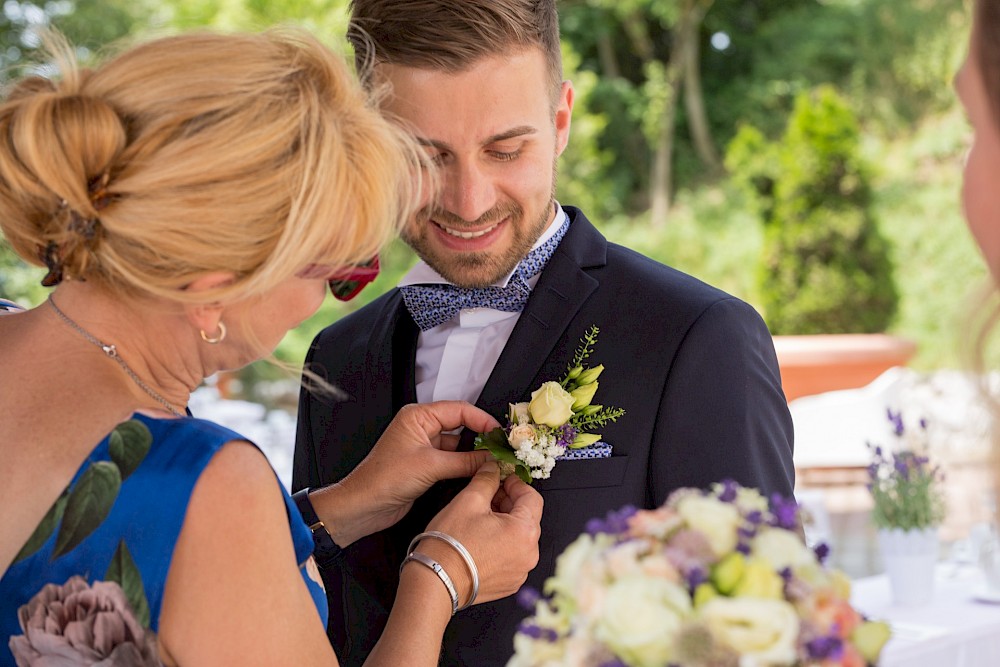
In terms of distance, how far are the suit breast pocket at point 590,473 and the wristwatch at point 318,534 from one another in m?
0.43

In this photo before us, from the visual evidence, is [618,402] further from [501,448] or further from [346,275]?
[346,275]

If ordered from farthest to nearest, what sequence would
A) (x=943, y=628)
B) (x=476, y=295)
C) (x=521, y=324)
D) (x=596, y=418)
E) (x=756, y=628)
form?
(x=943, y=628), (x=476, y=295), (x=521, y=324), (x=596, y=418), (x=756, y=628)

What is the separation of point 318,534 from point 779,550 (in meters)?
1.16

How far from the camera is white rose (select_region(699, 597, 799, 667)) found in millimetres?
993

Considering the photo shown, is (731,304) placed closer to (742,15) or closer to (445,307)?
(445,307)

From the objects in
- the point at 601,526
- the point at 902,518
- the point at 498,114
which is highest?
the point at 498,114

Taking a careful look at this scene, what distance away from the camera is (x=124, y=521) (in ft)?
4.60

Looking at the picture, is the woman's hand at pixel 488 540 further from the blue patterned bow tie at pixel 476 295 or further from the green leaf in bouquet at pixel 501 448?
the blue patterned bow tie at pixel 476 295

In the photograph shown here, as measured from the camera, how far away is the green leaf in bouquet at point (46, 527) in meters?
Result: 1.42

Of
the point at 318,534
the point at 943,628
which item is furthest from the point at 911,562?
the point at 318,534

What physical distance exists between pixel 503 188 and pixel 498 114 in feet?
0.46

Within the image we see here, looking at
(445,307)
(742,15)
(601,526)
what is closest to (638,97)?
(742,15)

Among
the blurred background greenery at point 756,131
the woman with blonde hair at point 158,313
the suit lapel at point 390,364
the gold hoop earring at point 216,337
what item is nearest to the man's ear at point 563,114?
the suit lapel at point 390,364

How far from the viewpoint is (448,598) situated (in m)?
1.70
